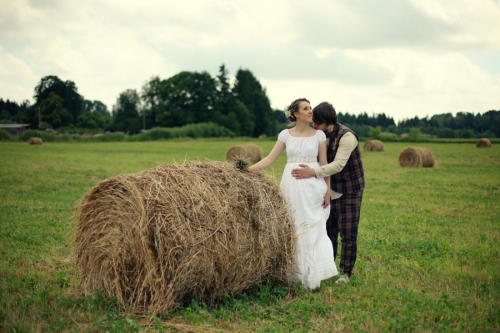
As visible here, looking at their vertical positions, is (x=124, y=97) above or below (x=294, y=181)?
above

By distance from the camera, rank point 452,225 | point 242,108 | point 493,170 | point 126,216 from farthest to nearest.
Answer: point 242,108 < point 493,170 < point 452,225 < point 126,216

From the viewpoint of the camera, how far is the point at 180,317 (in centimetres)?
475

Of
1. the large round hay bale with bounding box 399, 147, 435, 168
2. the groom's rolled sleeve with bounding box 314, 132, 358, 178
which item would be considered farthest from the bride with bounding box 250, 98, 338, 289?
the large round hay bale with bounding box 399, 147, 435, 168

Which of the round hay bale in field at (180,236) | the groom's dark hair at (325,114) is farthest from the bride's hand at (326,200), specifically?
the groom's dark hair at (325,114)

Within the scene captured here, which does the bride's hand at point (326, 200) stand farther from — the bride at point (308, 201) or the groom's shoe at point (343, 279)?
the groom's shoe at point (343, 279)

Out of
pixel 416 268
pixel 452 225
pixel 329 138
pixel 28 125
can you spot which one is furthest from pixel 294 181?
pixel 28 125

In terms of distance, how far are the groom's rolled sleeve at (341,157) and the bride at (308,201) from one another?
0.46ft

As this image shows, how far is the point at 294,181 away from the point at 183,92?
9366 cm

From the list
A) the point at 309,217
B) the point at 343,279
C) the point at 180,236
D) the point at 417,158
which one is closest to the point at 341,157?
the point at 309,217

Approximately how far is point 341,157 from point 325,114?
64 cm

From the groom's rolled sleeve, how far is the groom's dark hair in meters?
0.29

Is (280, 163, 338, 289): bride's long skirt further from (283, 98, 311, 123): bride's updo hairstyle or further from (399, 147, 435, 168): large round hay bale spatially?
(399, 147, 435, 168): large round hay bale

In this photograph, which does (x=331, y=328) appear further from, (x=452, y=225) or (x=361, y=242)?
(x=452, y=225)

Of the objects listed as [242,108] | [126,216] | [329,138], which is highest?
[242,108]
